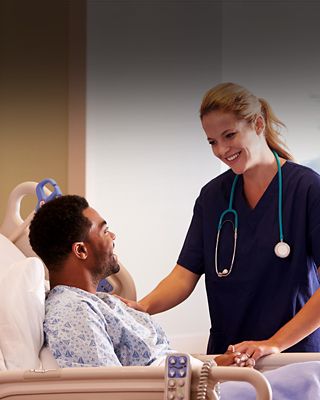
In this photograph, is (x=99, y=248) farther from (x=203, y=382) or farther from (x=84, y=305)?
(x=203, y=382)

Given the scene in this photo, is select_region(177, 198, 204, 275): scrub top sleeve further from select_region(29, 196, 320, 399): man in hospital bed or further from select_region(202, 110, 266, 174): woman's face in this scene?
select_region(29, 196, 320, 399): man in hospital bed

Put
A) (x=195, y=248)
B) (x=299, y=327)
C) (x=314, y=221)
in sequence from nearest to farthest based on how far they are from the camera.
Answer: (x=299, y=327) < (x=314, y=221) < (x=195, y=248)

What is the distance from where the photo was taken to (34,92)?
14.3ft

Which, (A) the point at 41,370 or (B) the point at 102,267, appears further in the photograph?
(B) the point at 102,267

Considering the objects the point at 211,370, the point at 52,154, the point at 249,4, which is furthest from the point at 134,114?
the point at 211,370

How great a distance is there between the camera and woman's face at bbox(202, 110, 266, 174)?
245 cm

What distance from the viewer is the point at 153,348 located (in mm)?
2076

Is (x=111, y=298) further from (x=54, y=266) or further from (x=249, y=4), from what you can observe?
(x=249, y=4)

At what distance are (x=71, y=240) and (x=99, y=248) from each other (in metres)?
0.07

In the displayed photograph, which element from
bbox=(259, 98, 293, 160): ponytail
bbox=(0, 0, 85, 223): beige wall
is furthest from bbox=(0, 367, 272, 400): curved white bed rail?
bbox=(0, 0, 85, 223): beige wall

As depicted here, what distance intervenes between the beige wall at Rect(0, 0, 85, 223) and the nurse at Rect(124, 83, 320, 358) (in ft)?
6.15

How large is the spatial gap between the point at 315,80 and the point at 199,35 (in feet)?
2.10

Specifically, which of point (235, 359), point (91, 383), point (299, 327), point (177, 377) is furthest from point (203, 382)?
point (299, 327)

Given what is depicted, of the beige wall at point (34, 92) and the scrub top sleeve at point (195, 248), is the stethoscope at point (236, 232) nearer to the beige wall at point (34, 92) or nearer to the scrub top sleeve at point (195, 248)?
the scrub top sleeve at point (195, 248)
